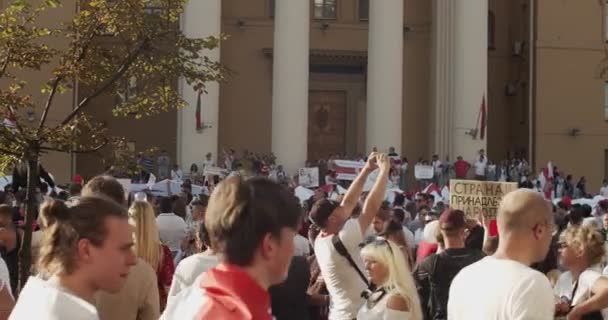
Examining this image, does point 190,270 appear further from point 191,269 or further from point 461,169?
point 461,169

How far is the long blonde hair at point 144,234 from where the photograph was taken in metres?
5.77

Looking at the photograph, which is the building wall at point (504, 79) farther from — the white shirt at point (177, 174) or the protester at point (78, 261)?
A: the protester at point (78, 261)

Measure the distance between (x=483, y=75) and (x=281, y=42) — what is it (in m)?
7.23

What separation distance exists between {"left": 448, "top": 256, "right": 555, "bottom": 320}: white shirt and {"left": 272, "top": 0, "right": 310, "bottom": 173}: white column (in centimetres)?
2924

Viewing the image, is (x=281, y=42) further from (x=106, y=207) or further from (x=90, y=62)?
(x=106, y=207)

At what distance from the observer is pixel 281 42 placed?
111 ft

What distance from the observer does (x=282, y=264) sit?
116 inches

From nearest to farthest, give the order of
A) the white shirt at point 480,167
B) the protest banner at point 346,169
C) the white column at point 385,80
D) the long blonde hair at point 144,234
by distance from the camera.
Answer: the long blonde hair at point 144,234 → the protest banner at point 346,169 → the white shirt at point 480,167 → the white column at point 385,80

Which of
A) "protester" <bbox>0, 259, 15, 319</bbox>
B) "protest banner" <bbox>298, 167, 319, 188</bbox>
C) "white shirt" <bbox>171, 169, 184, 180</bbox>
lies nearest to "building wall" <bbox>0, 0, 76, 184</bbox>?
"white shirt" <bbox>171, 169, 184, 180</bbox>

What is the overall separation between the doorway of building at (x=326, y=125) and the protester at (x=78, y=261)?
37.2m

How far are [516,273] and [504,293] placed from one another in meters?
0.10

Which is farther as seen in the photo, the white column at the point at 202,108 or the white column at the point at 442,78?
the white column at the point at 442,78

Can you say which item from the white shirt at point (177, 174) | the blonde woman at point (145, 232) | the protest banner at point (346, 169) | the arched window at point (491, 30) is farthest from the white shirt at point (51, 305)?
the arched window at point (491, 30)

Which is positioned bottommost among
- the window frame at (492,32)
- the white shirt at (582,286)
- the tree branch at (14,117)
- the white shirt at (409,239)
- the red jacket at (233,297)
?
the white shirt at (409,239)
